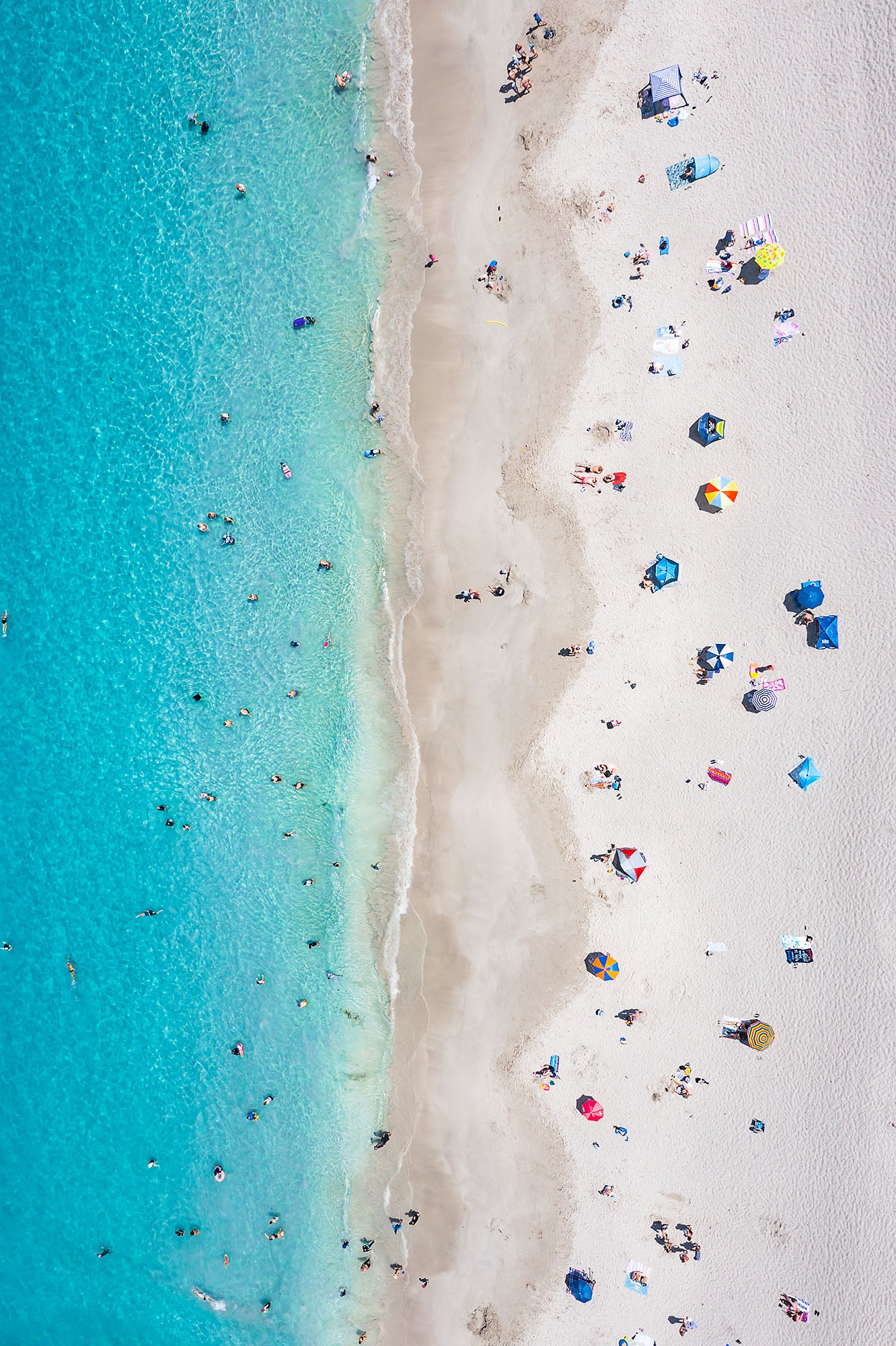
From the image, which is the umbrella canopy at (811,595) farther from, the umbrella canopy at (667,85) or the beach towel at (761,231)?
the umbrella canopy at (667,85)

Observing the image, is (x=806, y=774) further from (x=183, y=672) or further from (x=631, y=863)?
(x=183, y=672)

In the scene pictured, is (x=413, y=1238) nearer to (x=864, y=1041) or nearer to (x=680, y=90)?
(x=864, y=1041)

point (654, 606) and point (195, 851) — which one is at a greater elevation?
point (654, 606)

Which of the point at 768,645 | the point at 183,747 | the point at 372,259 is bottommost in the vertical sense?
the point at 183,747

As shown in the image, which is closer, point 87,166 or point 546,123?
point 546,123

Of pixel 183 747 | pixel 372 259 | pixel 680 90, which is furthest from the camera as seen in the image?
pixel 183 747

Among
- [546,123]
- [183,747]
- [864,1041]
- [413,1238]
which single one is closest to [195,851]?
[183,747]

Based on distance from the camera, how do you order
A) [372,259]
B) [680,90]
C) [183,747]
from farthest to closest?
[183,747] → [372,259] → [680,90]

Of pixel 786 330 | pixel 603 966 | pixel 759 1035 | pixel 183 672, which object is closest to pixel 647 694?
pixel 603 966

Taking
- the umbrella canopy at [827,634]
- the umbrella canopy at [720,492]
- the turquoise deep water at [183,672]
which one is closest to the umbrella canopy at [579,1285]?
the turquoise deep water at [183,672]

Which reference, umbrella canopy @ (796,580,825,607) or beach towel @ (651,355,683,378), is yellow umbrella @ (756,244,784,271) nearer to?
beach towel @ (651,355,683,378)
